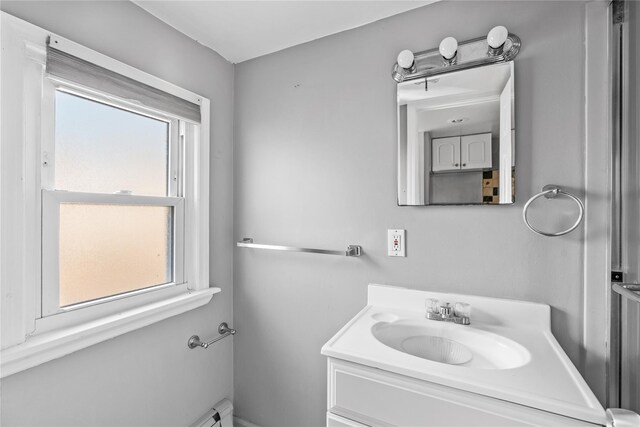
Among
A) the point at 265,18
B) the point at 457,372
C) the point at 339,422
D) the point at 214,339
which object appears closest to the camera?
the point at 457,372

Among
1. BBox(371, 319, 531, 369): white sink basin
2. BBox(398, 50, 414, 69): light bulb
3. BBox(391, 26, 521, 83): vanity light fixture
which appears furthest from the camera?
BBox(398, 50, 414, 69): light bulb

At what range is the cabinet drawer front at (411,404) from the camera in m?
0.72

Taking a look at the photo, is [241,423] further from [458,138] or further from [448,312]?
[458,138]

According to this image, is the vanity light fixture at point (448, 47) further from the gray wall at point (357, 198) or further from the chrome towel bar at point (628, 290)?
the chrome towel bar at point (628, 290)

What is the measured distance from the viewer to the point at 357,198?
1.40m

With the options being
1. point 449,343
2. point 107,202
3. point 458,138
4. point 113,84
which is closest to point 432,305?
point 449,343

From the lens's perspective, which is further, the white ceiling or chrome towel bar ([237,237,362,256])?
chrome towel bar ([237,237,362,256])

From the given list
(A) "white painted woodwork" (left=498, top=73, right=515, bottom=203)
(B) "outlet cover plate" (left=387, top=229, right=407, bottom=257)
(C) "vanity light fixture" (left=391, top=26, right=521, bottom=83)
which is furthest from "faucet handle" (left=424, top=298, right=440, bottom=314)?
(C) "vanity light fixture" (left=391, top=26, right=521, bottom=83)

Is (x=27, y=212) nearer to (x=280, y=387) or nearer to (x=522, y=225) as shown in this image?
(x=280, y=387)

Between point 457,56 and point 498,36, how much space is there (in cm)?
15

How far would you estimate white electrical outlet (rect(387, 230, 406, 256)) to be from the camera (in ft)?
4.25

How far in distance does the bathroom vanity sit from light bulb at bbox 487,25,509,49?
947mm

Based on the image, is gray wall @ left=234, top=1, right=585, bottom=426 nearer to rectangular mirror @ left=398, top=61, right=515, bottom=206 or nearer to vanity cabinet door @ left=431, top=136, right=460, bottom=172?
rectangular mirror @ left=398, top=61, right=515, bottom=206

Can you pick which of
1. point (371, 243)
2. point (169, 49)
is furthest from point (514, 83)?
point (169, 49)
